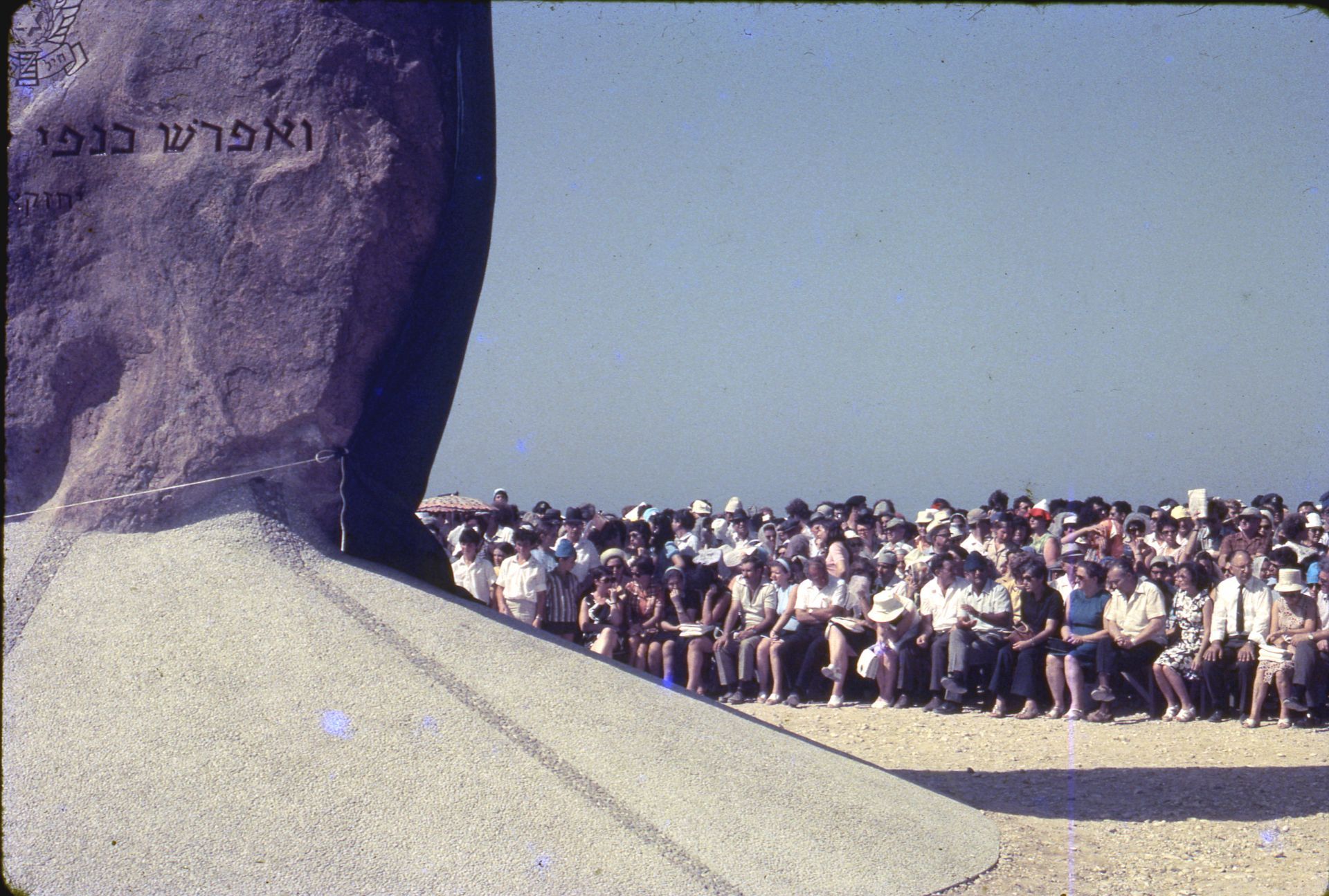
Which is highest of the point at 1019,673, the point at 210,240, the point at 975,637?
the point at 210,240

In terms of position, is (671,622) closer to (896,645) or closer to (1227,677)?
(896,645)

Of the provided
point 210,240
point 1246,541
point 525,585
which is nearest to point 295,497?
point 210,240

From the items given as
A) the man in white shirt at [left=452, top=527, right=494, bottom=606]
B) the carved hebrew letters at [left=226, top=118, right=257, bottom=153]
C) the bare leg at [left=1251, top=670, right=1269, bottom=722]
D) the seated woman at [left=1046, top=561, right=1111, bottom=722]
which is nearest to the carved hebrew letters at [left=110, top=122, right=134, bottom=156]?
the carved hebrew letters at [left=226, top=118, right=257, bottom=153]

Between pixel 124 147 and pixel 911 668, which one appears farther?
pixel 911 668

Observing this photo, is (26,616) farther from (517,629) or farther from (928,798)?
(928,798)

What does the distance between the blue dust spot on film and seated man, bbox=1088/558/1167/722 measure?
6.08m

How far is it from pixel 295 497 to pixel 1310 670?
21.7 feet

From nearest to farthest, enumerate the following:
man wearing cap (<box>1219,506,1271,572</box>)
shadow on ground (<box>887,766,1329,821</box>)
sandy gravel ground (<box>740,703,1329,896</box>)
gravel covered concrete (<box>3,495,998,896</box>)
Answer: gravel covered concrete (<box>3,495,998,896</box>) → sandy gravel ground (<box>740,703,1329,896</box>) → shadow on ground (<box>887,766,1329,821</box>) → man wearing cap (<box>1219,506,1271,572</box>)

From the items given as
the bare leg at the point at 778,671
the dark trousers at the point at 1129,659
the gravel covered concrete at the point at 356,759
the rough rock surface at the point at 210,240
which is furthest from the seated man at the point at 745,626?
the rough rock surface at the point at 210,240

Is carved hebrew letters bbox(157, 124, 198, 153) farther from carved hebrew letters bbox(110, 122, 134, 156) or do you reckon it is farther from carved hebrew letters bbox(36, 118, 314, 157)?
carved hebrew letters bbox(110, 122, 134, 156)

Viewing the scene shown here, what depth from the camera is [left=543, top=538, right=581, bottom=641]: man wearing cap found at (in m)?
10.4

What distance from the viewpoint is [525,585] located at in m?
10.2

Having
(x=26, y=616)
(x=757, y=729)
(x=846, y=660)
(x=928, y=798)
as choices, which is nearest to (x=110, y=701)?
(x=26, y=616)

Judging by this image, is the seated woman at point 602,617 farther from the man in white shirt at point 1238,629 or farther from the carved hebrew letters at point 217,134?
the carved hebrew letters at point 217,134
